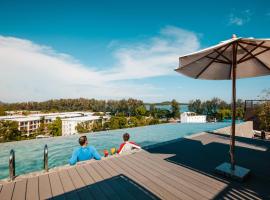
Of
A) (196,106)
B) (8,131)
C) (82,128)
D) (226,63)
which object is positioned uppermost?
(226,63)

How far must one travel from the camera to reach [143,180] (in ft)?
11.1

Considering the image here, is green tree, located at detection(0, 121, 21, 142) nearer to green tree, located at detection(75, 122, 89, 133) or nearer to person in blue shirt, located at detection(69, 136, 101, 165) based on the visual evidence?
green tree, located at detection(75, 122, 89, 133)

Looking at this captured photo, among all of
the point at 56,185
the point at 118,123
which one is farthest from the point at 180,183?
the point at 118,123

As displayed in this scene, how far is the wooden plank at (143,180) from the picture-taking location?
2.87 meters

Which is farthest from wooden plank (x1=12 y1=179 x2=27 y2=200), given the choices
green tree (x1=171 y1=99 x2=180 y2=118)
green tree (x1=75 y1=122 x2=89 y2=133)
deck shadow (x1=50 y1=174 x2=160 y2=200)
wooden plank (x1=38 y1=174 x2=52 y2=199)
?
green tree (x1=171 y1=99 x2=180 y2=118)

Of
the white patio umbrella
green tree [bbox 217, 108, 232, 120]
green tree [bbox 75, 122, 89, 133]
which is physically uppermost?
the white patio umbrella

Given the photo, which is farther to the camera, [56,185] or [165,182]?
[165,182]

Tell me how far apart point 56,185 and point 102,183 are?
2.59 feet

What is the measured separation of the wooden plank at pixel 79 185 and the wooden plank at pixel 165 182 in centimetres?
127

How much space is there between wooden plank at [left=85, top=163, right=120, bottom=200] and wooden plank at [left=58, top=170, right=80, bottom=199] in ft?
1.41

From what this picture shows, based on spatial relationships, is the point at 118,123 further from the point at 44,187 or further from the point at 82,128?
the point at 44,187

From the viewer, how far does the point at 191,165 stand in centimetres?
429

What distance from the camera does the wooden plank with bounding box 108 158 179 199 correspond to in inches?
113

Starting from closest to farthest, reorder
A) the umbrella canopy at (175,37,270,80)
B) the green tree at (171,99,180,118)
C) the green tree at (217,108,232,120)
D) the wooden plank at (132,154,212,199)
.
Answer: the wooden plank at (132,154,212,199) < the umbrella canopy at (175,37,270,80) < the green tree at (217,108,232,120) < the green tree at (171,99,180,118)
